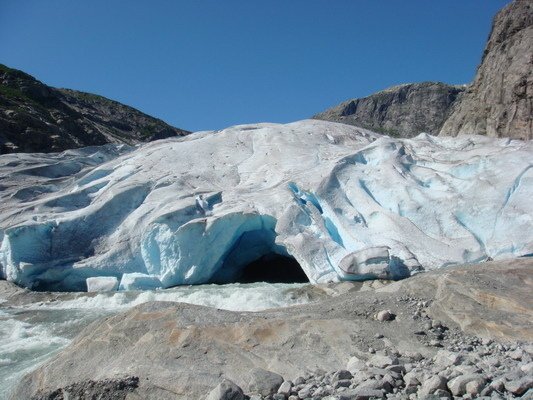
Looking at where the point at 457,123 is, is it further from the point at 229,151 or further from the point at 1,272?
the point at 1,272

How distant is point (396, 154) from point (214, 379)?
13.0m

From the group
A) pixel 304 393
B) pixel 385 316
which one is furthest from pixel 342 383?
pixel 385 316

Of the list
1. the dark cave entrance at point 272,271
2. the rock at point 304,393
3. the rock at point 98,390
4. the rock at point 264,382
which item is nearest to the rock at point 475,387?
the rock at point 304,393

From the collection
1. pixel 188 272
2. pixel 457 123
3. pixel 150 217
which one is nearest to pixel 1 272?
pixel 150 217

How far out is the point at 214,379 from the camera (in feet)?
19.7

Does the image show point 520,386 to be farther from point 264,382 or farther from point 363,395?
point 264,382

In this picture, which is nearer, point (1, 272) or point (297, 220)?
point (297, 220)

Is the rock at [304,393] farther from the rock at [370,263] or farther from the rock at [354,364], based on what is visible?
the rock at [370,263]

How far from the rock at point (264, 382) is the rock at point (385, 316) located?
2188 millimetres

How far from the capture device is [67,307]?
13.7 metres

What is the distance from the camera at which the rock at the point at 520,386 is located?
4965mm

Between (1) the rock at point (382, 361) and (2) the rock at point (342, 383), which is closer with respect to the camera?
(2) the rock at point (342, 383)

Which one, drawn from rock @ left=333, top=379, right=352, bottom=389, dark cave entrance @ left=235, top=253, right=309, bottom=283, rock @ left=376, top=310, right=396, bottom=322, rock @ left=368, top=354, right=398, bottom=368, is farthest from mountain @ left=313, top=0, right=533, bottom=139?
rock @ left=333, top=379, right=352, bottom=389

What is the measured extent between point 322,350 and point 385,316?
140cm
